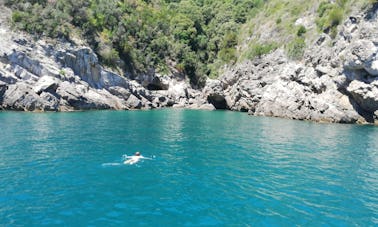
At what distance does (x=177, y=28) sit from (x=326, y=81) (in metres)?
56.3

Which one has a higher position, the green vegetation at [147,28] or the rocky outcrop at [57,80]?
the green vegetation at [147,28]

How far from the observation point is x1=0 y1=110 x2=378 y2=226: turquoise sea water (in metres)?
14.6

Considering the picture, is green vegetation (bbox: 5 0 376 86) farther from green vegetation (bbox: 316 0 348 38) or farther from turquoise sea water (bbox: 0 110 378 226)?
turquoise sea water (bbox: 0 110 378 226)

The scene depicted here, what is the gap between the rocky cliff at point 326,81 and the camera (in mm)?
46781

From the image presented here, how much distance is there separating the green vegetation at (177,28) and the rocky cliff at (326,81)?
4.16 meters

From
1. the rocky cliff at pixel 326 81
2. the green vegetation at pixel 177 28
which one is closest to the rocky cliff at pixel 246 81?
the rocky cliff at pixel 326 81

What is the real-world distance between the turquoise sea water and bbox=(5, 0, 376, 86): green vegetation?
38.0 meters

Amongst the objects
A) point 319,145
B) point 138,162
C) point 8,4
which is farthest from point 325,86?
point 8,4

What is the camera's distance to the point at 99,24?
8012cm

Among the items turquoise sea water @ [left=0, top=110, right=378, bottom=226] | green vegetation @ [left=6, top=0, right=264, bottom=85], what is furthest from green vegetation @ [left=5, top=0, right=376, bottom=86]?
turquoise sea water @ [left=0, top=110, right=378, bottom=226]

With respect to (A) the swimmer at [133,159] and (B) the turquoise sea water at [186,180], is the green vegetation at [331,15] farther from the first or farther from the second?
(A) the swimmer at [133,159]

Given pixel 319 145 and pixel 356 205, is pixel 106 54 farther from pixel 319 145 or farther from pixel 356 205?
pixel 356 205

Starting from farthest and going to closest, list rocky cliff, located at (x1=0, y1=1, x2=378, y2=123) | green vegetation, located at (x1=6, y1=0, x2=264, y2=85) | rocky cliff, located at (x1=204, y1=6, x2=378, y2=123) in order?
green vegetation, located at (x1=6, y1=0, x2=264, y2=85) < rocky cliff, located at (x1=0, y1=1, x2=378, y2=123) < rocky cliff, located at (x1=204, y1=6, x2=378, y2=123)

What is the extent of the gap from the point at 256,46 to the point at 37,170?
63079mm
